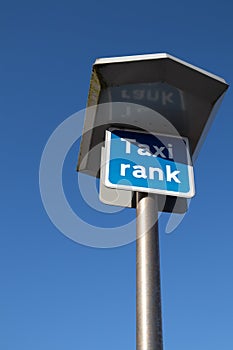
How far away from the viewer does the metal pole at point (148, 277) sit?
167 cm

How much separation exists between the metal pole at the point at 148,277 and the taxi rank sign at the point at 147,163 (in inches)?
3.5

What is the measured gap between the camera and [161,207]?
227 centimetres

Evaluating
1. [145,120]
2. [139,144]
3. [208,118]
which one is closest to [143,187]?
[139,144]

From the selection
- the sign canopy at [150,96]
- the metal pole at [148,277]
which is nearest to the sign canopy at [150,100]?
the sign canopy at [150,96]

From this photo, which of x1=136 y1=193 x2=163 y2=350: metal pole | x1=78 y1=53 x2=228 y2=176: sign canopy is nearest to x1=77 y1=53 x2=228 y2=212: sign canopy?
x1=78 y1=53 x2=228 y2=176: sign canopy

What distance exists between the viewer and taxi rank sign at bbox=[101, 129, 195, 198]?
216 cm

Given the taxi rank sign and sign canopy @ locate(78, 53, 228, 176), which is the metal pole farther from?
sign canopy @ locate(78, 53, 228, 176)

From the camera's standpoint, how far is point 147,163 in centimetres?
226

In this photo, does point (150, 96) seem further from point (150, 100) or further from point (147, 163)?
point (147, 163)

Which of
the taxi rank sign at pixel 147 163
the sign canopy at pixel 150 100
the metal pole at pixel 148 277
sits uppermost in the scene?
the sign canopy at pixel 150 100

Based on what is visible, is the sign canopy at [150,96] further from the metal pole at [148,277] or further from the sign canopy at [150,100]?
Result: the metal pole at [148,277]

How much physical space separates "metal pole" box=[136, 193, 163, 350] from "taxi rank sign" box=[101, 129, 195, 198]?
0.09 m

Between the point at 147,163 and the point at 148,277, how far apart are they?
67 cm

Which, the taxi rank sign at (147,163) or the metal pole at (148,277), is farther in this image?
the taxi rank sign at (147,163)
